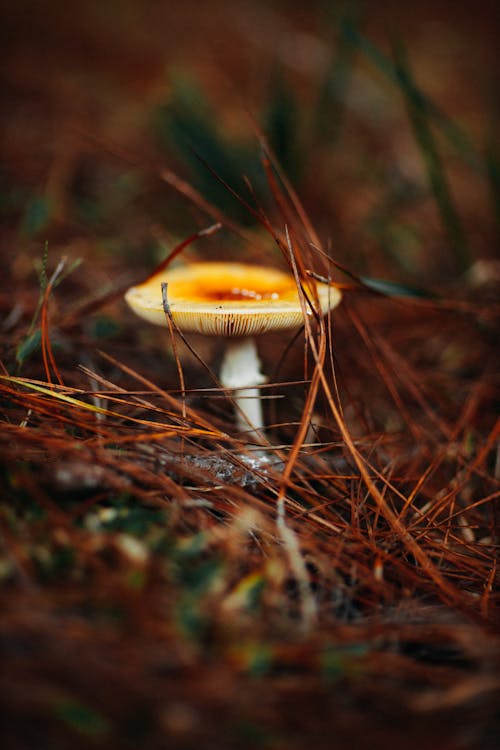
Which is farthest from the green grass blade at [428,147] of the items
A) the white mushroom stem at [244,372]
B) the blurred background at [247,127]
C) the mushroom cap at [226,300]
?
the white mushroom stem at [244,372]

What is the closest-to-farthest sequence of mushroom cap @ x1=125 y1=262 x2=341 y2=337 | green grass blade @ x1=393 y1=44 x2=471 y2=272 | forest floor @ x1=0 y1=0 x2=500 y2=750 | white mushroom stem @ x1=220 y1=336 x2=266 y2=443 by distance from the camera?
forest floor @ x1=0 y1=0 x2=500 y2=750 < mushroom cap @ x1=125 y1=262 x2=341 y2=337 < white mushroom stem @ x1=220 y1=336 x2=266 y2=443 < green grass blade @ x1=393 y1=44 x2=471 y2=272

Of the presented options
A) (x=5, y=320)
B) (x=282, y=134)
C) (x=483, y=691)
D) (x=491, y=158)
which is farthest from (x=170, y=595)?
(x=282, y=134)

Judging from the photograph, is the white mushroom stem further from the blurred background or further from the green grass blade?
the green grass blade

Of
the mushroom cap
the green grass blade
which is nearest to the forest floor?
the green grass blade

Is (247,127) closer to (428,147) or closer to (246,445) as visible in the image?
(428,147)

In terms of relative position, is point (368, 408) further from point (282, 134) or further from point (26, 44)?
point (26, 44)

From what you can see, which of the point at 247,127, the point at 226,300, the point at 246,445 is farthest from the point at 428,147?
the point at 247,127

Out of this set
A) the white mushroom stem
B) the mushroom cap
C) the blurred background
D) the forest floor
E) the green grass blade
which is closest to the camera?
the forest floor

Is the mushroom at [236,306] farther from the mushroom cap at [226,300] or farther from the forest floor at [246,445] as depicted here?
the forest floor at [246,445]
